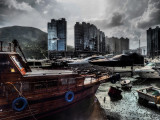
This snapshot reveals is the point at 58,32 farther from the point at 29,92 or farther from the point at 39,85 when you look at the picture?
the point at 29,92

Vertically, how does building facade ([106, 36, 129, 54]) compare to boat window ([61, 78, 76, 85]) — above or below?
above

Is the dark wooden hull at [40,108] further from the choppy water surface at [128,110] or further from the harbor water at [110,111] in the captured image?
the choppy water surface at [128,110]

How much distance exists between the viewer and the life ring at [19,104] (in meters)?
4.64

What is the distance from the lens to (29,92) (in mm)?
5207

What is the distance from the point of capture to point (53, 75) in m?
5.89

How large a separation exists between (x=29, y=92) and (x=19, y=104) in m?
0.69

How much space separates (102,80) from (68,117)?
3862 millimetres

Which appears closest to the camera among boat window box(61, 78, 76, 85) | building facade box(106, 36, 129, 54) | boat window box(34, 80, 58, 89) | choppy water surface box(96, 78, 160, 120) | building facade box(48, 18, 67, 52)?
boat window box(34, 80, 58, 89)

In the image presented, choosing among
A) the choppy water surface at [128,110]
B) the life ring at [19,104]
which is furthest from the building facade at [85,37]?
the life ring at [19,104]

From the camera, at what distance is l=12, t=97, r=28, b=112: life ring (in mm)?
4637

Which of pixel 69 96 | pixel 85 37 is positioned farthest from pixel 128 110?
pixel 85 37

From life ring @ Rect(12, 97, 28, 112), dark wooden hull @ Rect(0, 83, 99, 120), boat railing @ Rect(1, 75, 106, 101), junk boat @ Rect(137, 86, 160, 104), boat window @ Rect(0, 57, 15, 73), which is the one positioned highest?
boat window @ Rect(0, 57, 15, 73)

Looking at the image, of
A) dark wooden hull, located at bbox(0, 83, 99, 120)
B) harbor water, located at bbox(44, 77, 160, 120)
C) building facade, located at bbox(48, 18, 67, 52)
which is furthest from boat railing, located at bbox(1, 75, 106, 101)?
building facade, located at bbox(48, 18, 67, 52)

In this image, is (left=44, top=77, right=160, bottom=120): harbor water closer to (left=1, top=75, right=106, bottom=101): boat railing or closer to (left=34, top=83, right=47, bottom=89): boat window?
(left=1, top=75, right=106, bottom=101): boat railing
